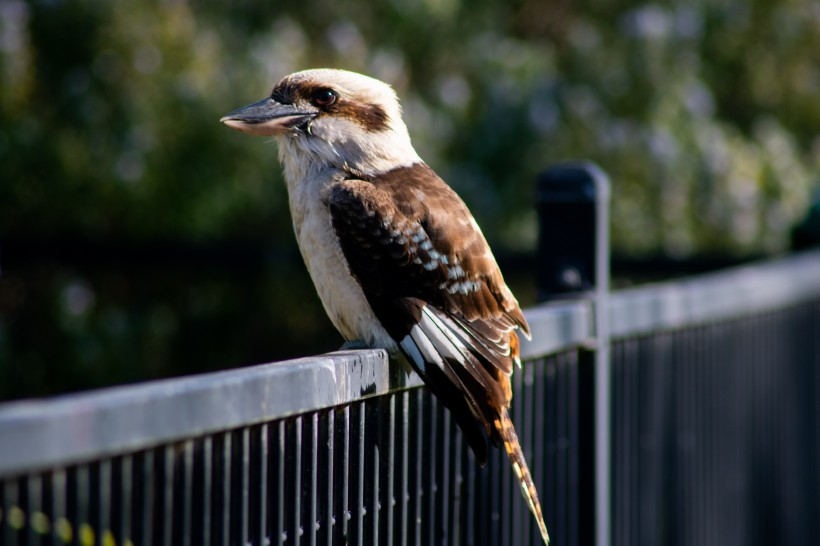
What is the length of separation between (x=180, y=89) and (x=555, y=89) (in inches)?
106

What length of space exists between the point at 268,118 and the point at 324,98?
175mm

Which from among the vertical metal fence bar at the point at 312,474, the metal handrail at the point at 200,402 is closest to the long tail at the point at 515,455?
the metal handrail at the point at 200,402

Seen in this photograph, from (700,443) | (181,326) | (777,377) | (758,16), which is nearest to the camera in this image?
(700,443)

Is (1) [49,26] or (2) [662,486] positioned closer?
(2) [662,486]

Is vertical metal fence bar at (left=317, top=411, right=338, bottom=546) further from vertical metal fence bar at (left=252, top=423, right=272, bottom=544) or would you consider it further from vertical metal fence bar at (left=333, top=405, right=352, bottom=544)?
vertical metal fence bar at (left=252, top=423, right=272, bottom=544)

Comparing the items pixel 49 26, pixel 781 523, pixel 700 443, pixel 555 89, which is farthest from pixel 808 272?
pixel 49 26

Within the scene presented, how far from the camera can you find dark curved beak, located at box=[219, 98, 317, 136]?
119 inches

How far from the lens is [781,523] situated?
15.6ft

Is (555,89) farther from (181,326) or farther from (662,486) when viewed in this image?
(662,486)

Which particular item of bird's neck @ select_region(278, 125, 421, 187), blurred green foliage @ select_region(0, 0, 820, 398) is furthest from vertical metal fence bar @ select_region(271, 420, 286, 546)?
blurred green foliage @ select_region(0, 0, 820, 398)

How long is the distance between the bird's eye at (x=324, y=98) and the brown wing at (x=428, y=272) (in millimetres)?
343

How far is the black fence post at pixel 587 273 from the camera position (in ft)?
10.1

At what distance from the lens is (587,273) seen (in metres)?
3.21

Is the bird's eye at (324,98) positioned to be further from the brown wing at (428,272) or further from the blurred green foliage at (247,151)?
the blurred green foliage at (247,151)
